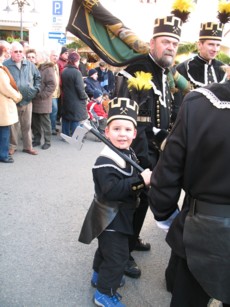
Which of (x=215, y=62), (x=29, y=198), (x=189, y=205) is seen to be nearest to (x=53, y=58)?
(x=29, y=198)

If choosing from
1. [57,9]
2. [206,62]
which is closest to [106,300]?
[206,62]

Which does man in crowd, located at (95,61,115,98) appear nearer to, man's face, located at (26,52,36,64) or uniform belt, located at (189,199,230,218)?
man's face, located at (26,52,36,64)

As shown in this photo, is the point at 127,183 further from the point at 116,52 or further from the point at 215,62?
the point at 215,62

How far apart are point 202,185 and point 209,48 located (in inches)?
87.3

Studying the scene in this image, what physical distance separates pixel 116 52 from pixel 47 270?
1.90 metres

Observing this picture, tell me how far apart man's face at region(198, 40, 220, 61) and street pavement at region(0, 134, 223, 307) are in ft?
6.01

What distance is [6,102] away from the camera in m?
5.27

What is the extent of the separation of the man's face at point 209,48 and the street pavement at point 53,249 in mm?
1833

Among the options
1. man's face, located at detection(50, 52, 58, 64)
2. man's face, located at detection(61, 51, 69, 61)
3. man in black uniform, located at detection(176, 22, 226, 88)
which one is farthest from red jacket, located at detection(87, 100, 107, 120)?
man in black uniform, located at detection(176, 22, 226, 88)

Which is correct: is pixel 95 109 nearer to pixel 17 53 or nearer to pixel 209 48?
pixel 17 53

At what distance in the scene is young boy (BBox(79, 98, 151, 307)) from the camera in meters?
2.31

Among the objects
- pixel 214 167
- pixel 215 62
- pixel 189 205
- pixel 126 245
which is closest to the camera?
pixel 214 167

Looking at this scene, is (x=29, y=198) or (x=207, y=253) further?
(x=29, y=198)

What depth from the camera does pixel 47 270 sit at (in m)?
2.86
